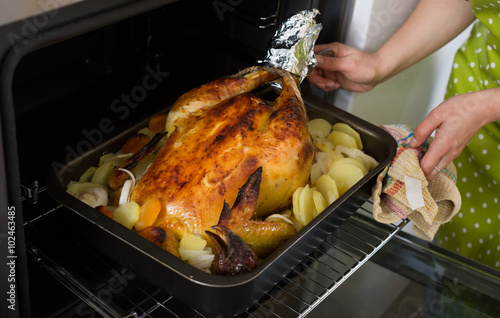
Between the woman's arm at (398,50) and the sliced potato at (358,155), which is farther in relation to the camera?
the woman's arm at (398,50)

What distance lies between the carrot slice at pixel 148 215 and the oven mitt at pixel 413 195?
36 centimetres

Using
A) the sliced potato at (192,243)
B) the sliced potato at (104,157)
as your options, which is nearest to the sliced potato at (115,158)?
the sliced potato at (104,157)

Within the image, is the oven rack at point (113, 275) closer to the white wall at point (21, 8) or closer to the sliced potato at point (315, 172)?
the sliced potato at point (315, 172)

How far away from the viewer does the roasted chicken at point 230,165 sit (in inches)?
32.9

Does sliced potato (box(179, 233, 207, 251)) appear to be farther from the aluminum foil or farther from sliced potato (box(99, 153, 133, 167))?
the aluminum foil

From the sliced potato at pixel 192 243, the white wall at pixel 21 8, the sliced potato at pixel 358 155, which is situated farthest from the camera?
the sliced potato at pixel 358 155

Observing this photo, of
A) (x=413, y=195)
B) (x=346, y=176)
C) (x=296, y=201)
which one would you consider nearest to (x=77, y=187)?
(x=296, y=201)

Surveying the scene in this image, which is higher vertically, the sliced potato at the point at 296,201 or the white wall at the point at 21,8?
the white wall at the point at 21,8

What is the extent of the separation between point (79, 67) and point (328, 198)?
61cm

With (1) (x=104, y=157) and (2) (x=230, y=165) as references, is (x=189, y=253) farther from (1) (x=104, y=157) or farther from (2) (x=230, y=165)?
(1) (x=104, y=157)

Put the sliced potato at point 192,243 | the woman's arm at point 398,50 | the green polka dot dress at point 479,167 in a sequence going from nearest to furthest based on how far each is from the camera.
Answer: the sliced potato at point 192,243
the woman's arm at point 398,50
the green polka dot dress at point 479,167

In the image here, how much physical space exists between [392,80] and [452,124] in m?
0.37

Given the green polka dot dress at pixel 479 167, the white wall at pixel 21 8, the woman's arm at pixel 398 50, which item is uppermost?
the white wall at pixel 21 8

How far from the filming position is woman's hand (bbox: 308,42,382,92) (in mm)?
1138
